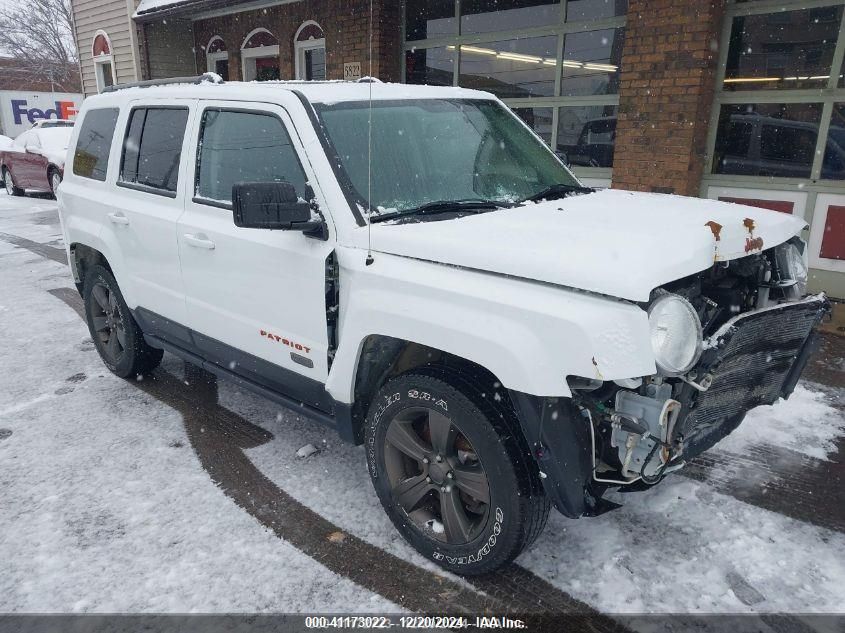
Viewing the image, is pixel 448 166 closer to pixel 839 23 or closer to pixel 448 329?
pixel 448 329

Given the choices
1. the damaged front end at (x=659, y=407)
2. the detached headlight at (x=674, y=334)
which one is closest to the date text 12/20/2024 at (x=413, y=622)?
the damaged front end at (x=659, y=407)

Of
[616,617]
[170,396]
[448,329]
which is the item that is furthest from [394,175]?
[170,396]

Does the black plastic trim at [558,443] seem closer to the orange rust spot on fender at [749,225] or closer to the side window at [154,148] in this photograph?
the orange rust spot on fender at [749,225]

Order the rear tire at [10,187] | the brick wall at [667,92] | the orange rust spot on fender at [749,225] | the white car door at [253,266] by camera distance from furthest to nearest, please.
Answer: the rear tire at [10,187], the brick wall at [667,92], the white car door at [253,266], the orange rust spot on fender at [749,225]

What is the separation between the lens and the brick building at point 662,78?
6184 mm

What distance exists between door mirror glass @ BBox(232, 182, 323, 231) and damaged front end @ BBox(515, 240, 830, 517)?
1.26 meters

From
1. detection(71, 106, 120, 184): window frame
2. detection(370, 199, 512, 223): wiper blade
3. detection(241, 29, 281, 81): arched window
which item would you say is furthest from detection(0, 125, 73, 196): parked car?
detection(370, 199, 512, 223): wiper blade

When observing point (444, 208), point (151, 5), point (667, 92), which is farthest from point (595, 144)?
point (151, 5)

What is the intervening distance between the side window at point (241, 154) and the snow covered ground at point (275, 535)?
1.58 m

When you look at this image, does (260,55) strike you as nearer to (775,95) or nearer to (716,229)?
(775,95)

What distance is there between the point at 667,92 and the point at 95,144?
5441 mm

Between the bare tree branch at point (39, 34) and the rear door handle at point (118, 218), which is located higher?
the bare tree branch at point (39, 34)

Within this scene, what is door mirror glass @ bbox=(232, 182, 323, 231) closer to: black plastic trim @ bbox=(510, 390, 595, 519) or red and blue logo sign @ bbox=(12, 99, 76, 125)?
black plastic trim @ bbox=(510, 390, 595, 519)

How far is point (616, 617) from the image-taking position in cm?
249
